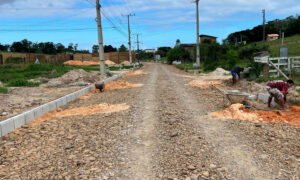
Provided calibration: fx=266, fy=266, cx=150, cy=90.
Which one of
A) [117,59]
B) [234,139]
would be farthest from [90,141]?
[117,59]

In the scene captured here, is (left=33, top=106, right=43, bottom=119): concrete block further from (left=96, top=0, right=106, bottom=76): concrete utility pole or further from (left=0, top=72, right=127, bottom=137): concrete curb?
(left=96, top=0, right=106, bottom=76): concrete utility pole

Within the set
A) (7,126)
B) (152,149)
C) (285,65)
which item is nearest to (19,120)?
(7,126)

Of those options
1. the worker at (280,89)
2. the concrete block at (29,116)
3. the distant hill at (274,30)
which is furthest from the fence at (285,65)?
the distant hill at (274,30)

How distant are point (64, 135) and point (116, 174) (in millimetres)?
2285

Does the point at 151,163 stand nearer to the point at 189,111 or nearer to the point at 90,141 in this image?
the point at 90,141

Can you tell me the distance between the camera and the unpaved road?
368 cm

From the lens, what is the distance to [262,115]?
6418 millimetres

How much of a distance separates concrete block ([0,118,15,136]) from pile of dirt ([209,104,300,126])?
4636mm

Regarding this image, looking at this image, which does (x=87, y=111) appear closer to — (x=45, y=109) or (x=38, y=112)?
(x=45, y=109)

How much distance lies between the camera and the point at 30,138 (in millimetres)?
5332

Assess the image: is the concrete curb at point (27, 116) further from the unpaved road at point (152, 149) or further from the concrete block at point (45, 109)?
the unpaved road at point (152, 149)

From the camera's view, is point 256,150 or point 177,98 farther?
point 177,98

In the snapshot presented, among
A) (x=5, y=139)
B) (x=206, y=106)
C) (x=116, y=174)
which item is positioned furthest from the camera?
(x=206, y=106)

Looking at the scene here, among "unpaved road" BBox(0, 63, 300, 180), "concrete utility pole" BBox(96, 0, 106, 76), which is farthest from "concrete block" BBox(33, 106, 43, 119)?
"concrete utility pole" BBox(96, 0, 106, 76)
